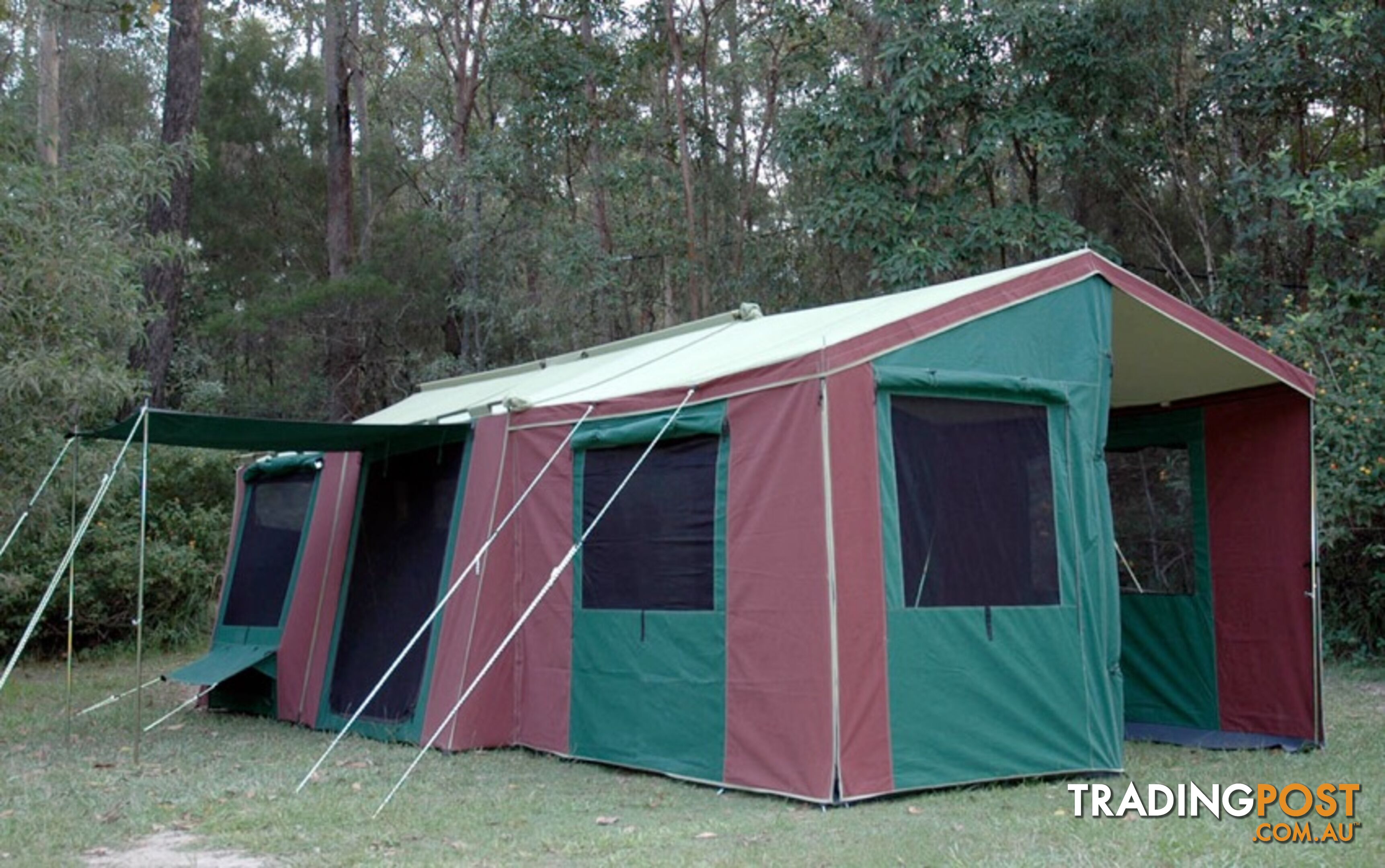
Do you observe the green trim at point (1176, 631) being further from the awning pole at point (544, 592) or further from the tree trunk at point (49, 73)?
the tree trunk at point (49, 73)

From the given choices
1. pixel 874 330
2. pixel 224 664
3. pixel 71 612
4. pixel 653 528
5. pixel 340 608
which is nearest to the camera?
pixel 874 330

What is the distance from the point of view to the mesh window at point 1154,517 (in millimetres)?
7086

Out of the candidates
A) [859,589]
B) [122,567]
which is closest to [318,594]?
[859,589]

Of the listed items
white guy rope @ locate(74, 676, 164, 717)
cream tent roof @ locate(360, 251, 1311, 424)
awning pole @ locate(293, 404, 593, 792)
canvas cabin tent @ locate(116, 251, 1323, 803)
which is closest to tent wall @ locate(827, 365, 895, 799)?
canvas cabin tent @ locate(116, 251, 1323, 803)

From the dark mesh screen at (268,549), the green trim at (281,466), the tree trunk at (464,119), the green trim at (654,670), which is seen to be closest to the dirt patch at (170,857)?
the green trim at (654,670)

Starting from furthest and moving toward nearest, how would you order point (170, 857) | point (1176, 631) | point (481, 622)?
point (1176, 631) < point (481, 622) < point (170, 857)

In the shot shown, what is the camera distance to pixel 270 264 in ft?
63.4

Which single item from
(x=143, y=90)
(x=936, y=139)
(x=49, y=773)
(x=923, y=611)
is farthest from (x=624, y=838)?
(x=143, y=90)

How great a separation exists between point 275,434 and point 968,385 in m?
3.22

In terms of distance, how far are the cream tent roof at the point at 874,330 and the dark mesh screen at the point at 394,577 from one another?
36 centimetres

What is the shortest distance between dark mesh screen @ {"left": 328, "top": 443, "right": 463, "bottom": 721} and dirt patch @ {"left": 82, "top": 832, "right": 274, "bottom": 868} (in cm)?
230

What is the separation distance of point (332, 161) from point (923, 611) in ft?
47.3

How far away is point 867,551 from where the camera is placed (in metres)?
5.18

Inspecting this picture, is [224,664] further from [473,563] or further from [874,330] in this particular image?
[874,330]
